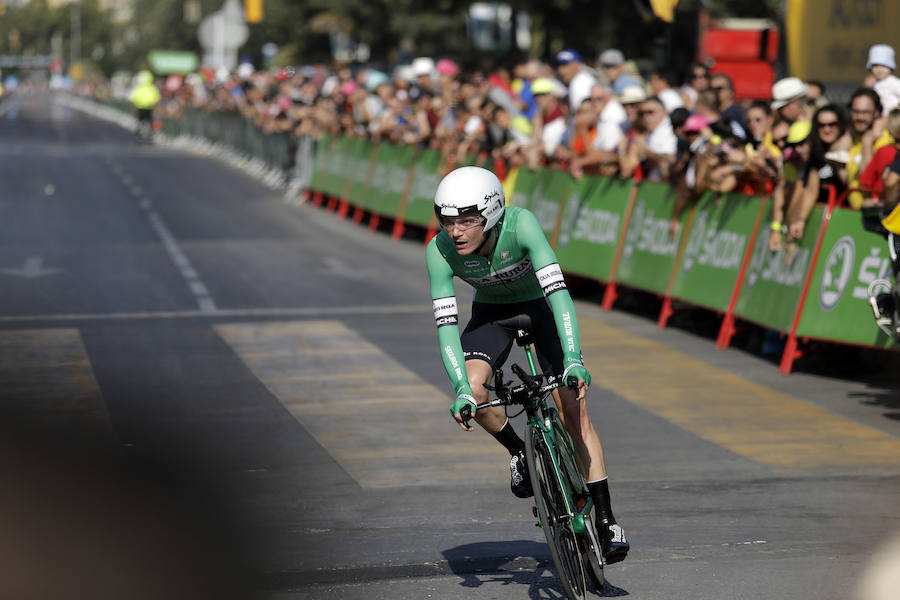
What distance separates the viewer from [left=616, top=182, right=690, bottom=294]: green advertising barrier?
15133mm

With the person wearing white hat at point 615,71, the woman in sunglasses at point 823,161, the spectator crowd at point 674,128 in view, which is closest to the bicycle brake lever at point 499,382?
the spectator crowd at point 674,128

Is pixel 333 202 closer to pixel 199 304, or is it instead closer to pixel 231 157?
pixel 199 304

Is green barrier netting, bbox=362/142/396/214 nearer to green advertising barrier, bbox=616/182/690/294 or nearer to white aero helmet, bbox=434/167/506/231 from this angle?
green advertising barrier, bbox=616/182/690/294

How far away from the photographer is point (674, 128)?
49.0ft

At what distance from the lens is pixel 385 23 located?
6100 cm

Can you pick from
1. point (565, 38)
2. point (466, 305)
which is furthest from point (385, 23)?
point (466, 305)

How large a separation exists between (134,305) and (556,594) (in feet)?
33.4

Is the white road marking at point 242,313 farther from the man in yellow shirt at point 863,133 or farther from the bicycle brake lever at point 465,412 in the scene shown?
the bicycle brake lever at point 465,412

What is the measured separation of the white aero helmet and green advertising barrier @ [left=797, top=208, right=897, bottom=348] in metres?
6.27

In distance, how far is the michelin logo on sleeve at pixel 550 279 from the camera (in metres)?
6.32

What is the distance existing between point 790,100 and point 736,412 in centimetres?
417

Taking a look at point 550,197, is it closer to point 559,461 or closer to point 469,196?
point 559,461

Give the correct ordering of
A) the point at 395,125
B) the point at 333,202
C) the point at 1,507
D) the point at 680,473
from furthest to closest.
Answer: the point at 333,202
the point at 395,125
the point at 680,473
the point at 1,507

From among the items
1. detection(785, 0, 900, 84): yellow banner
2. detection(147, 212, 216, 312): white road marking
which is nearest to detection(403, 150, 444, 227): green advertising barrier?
detection(147, 212, 216, 312): white road marking
